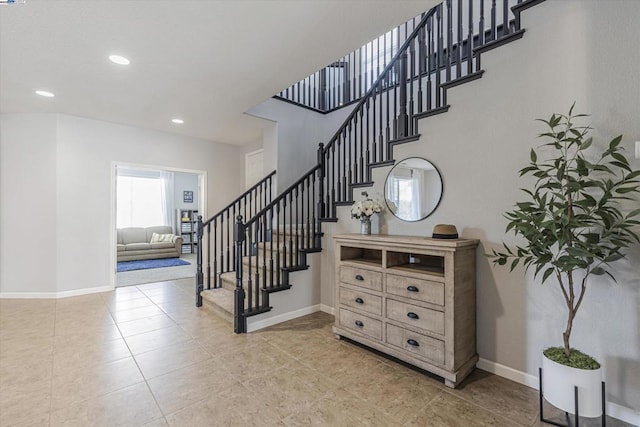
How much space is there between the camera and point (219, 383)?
214cm

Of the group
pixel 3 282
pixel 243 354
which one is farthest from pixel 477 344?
pixel 3 282

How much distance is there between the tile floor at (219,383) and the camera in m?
1.78

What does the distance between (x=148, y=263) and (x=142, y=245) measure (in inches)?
30.2

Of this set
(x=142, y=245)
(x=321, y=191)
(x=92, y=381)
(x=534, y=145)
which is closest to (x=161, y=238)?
(x=142, y=245)

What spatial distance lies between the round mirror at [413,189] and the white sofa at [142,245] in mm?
7416

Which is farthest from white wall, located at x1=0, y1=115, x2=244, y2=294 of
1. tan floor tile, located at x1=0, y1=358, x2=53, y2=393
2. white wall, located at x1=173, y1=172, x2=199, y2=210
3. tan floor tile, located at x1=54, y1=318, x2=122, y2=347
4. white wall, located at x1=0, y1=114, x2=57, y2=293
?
white wall, located at x1=173, y1=172, x2=199, y2=210

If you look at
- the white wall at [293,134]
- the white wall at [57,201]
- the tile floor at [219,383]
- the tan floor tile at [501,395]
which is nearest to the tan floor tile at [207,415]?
the tile floor at [219,383]

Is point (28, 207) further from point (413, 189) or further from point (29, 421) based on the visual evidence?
point (413, 189)

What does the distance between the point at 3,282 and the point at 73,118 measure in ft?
8.99

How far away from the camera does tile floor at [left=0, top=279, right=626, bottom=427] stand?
178 centimetres

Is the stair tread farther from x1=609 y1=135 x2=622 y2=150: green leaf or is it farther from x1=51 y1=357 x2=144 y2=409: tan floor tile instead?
x1=609 y1=135 x2=622 y2=150: green leaf

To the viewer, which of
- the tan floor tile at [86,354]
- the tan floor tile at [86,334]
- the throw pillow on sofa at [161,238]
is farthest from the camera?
the throw pillow on sofa at [161,238]

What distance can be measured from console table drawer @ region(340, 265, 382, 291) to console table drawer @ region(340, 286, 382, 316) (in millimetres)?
82

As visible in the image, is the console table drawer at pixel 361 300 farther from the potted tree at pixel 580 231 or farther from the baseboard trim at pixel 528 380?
the potted tree at pixel 580 231
